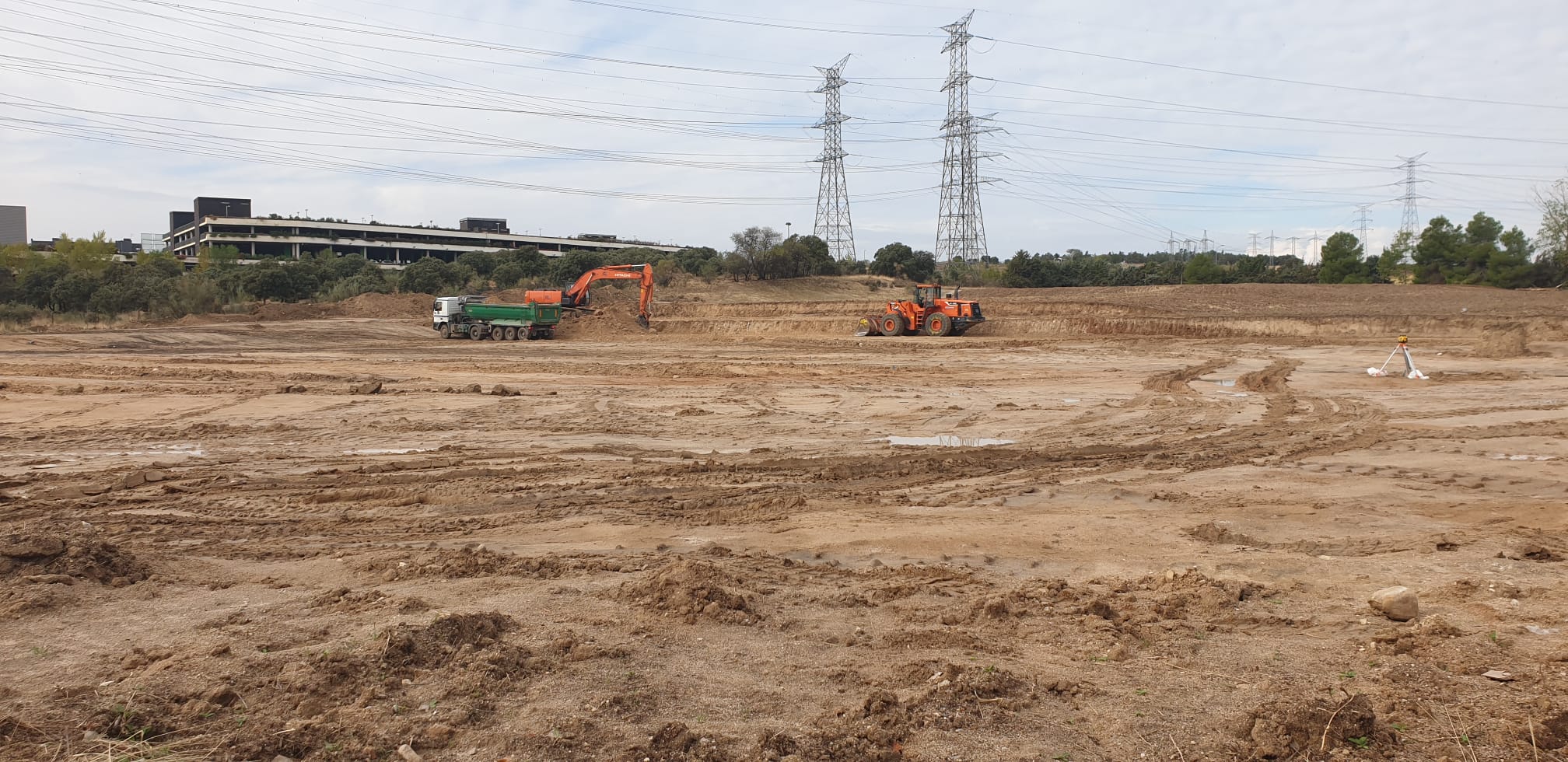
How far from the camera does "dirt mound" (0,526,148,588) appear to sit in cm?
549

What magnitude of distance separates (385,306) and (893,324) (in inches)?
1088

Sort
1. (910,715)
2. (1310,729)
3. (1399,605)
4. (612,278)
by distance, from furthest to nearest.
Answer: (612,278), (1399,605), (910,715), (1310,729)

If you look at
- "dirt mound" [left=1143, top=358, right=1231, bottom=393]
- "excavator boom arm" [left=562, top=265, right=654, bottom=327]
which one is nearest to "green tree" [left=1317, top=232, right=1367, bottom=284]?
"dirt mound" [left=1143, top=358, right=1231, bottom=393]

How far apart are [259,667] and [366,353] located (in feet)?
92.6

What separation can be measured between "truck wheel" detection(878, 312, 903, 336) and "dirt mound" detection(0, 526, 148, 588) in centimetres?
3069

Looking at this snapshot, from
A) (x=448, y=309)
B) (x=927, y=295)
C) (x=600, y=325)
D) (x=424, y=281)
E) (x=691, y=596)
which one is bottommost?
(x=691, y=596)

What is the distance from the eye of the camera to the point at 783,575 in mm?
6465

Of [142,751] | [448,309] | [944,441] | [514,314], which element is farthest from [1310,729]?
[448,309]

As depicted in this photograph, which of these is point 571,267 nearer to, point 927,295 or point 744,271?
point 744,271

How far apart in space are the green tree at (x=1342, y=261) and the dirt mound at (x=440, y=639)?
6350 centimetres

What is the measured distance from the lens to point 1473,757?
144 inches

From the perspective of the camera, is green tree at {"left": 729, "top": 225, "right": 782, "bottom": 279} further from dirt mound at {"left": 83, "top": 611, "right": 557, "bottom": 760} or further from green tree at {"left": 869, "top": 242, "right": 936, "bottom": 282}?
dirt mound at {"left": 83, "top": 611, "right": 557, "bottom": 760}

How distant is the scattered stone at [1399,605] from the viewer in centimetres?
529

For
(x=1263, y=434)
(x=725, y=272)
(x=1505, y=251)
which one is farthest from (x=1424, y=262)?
(x=1263, y=434)
